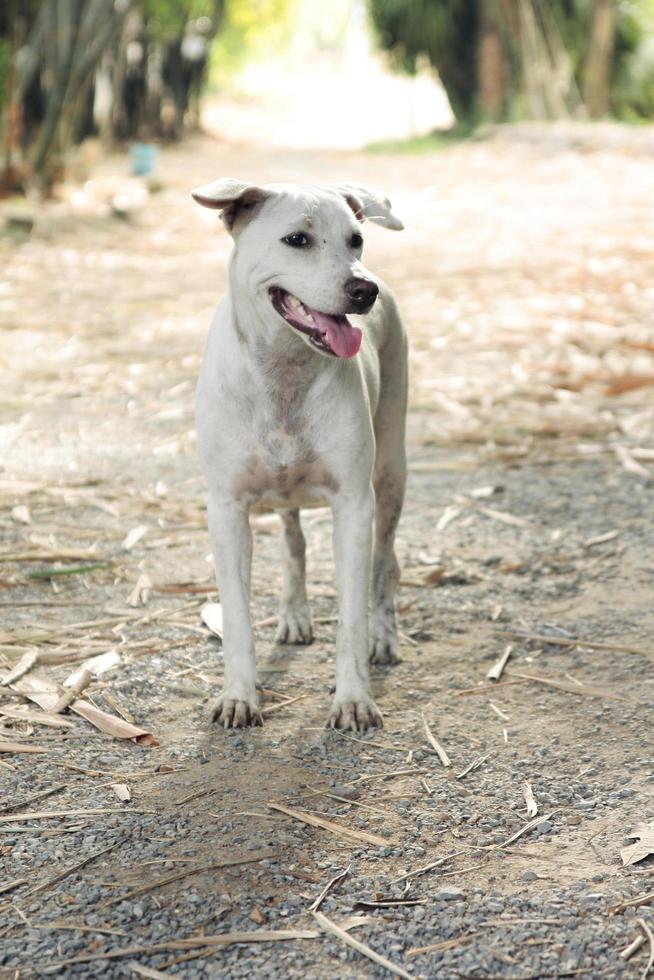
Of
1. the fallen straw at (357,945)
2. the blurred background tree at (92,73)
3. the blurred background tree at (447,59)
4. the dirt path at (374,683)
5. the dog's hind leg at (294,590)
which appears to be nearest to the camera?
the fallen straw at (357,945)

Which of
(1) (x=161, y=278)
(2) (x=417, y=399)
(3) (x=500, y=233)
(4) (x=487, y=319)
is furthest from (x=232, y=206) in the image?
(3) (x=500, y=233)

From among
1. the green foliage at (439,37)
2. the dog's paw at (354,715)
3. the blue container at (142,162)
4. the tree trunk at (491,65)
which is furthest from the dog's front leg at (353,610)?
the green foliage at (439,37)

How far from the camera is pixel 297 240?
377 centimetres

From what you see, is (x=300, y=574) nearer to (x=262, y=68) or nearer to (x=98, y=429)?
(x=98, y=429)

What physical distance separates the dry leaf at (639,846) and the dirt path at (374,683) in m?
0.04

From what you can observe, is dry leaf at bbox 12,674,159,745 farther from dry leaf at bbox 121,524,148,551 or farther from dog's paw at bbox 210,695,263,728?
dry leaf at bbox 121,524,148,551

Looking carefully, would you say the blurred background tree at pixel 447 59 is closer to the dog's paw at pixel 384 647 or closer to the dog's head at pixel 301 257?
the dog's paw at pixel 384 647

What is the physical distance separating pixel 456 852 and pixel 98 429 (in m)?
4.65

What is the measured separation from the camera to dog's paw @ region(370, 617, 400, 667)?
4539 millimetres

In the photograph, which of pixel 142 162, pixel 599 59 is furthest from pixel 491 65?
pixel 142 162

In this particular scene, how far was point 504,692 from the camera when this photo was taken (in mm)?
4273

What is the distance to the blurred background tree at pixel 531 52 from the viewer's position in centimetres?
2453

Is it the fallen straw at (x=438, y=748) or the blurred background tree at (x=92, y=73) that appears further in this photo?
the blurred background tree at (x=92, y=73)

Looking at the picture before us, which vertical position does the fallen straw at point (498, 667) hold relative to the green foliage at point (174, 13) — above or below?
above
